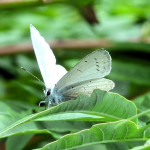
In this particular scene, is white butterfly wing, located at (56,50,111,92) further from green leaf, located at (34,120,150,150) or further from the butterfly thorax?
green leaf, located at (34,120,150,150)

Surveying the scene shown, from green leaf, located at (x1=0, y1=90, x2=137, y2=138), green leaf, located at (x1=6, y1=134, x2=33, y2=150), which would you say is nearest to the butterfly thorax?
green leaf, located at (x1=6, y1=134, x2=33, y2=150)

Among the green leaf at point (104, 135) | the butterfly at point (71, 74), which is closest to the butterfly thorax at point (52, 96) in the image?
the butterfly at point (71, 74)

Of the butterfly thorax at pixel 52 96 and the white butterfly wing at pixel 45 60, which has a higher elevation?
the white butterfly wing at pixel 45 60

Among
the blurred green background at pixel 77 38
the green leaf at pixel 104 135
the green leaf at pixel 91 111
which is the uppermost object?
the blurred green background at pixel 77 38

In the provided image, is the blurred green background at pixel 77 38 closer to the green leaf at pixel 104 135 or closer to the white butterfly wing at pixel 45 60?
the white butterfly wing at pixel 45 60

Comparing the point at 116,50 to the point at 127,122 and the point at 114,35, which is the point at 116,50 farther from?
Answer: the point at 127,122

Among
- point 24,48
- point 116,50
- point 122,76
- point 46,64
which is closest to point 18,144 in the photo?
point 46,64

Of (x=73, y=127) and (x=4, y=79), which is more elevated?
(x=4, y=79)
